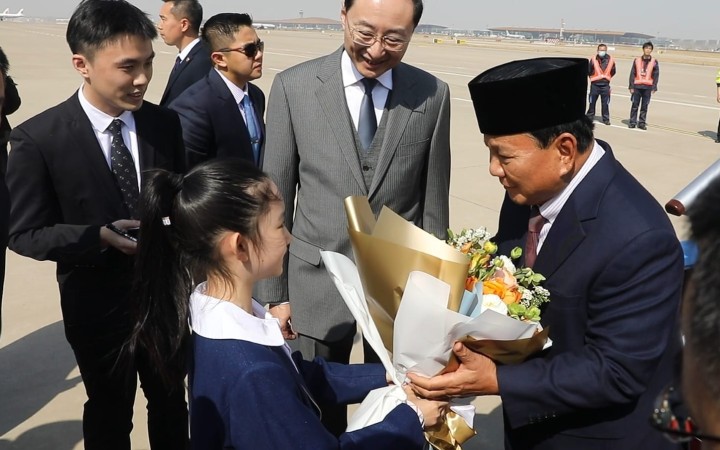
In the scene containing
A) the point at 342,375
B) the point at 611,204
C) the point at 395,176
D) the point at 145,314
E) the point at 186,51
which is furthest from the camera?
the point at 186,51

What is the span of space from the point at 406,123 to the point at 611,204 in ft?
3.66

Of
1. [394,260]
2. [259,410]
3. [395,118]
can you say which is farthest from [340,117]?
→ [259,410]

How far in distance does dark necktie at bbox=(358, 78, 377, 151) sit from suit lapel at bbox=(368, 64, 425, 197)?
6 cm

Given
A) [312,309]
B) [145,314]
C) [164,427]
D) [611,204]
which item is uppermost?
[611,204]

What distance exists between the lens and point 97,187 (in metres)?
2.48

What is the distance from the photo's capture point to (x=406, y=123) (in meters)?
2.69

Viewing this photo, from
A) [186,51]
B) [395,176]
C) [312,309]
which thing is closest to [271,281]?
[312,309]

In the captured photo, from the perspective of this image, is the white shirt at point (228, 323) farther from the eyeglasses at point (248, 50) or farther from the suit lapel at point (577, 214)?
the eyeglasses at point (248, 50)

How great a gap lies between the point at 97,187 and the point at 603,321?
6.10 feet

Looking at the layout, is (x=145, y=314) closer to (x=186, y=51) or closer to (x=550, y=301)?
(x=550, y=301)

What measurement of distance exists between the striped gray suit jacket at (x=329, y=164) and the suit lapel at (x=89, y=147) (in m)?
0.64

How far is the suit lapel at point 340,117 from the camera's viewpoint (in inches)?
103

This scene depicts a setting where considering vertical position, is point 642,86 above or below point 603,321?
below

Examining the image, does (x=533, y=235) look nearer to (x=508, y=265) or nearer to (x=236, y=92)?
(x=508, y=265)
